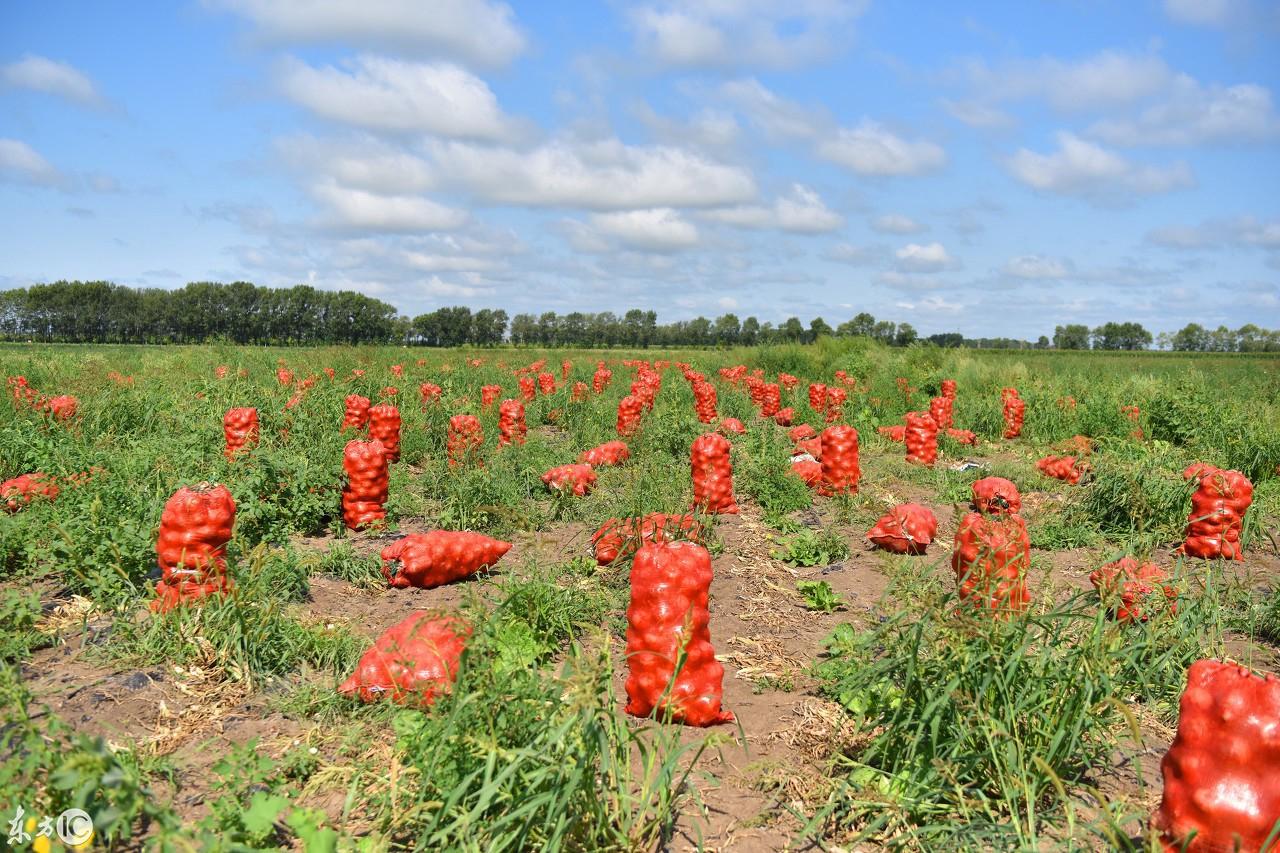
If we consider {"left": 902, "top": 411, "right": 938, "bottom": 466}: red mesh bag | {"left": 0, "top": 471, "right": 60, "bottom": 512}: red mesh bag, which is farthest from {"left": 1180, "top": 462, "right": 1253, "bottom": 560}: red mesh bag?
{"left": 0, "top": 471, "right": 60, "bottom": 512}: red mesh bag

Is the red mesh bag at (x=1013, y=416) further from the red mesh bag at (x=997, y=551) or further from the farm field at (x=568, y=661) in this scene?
the red mesh bag at (x=997, y=551)

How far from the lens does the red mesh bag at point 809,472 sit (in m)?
7.57

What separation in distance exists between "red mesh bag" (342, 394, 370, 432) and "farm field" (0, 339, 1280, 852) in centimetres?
23

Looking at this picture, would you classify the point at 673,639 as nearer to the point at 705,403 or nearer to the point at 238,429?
the point at 238,429

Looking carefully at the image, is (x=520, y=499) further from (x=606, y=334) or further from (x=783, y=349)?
(x=606, y=334)

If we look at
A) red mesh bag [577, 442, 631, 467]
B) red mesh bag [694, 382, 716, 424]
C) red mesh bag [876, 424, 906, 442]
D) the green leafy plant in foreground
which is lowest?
the green leafy plant in foreground

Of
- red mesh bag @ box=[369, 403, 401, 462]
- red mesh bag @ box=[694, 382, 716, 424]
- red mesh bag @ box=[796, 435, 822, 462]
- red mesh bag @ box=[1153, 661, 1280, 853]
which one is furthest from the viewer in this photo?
red mesh bag @ box=[694, 382, 716, 424]

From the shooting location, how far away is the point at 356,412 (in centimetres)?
837

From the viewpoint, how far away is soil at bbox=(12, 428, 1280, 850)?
2.76m

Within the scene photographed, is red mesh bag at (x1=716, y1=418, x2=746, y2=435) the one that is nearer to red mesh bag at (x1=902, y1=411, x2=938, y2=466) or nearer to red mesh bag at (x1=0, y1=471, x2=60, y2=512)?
red mesh bag at (x1=902, y1=411, x2=938, y2=466)

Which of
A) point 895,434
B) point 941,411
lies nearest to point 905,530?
point 895,434

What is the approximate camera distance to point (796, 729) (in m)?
3.32

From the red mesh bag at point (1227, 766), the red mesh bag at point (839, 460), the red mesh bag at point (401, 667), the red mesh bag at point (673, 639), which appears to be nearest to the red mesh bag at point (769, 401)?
the red mesh bag at point (839, 460)

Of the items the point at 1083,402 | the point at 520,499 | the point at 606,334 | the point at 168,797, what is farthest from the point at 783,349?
the point at 606,334
